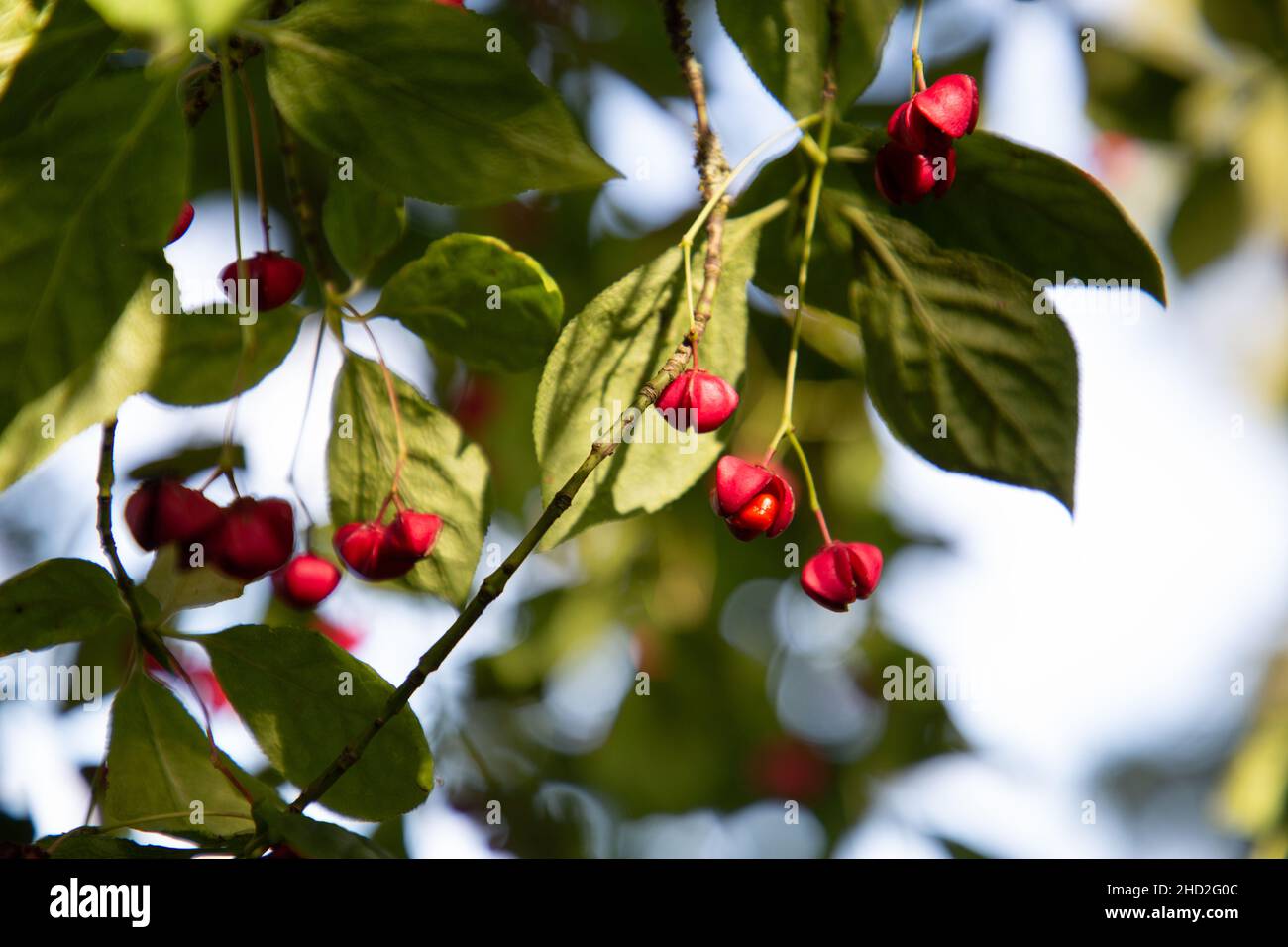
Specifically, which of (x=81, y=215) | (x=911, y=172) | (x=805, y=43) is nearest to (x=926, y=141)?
(x=911, y=172)

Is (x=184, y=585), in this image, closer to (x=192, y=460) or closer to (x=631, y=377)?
(x=631, y=377)

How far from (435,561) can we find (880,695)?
1556 mm

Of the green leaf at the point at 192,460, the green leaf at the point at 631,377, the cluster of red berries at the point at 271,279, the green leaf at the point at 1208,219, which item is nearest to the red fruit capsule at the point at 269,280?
the cluster of red berries at the point at 271,279

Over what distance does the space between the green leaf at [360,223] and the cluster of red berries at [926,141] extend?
434 mm

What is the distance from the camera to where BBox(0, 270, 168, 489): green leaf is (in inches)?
30.9

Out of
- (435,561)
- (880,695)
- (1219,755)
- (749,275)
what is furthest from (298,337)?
(1219,755)

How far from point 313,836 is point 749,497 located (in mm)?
407

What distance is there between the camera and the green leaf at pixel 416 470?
1040 mm

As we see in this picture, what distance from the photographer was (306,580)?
1.13m

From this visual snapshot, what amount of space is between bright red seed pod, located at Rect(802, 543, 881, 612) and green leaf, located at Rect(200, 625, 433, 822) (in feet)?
1.15

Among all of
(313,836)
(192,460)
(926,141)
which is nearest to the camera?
(313,836)

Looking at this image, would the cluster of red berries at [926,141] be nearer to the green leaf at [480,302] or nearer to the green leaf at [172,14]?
the green leaf at [480,302]

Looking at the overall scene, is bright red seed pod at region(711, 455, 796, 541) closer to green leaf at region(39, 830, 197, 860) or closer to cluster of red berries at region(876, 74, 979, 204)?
cluster of red berries at region(876, 74, 979, 204)
